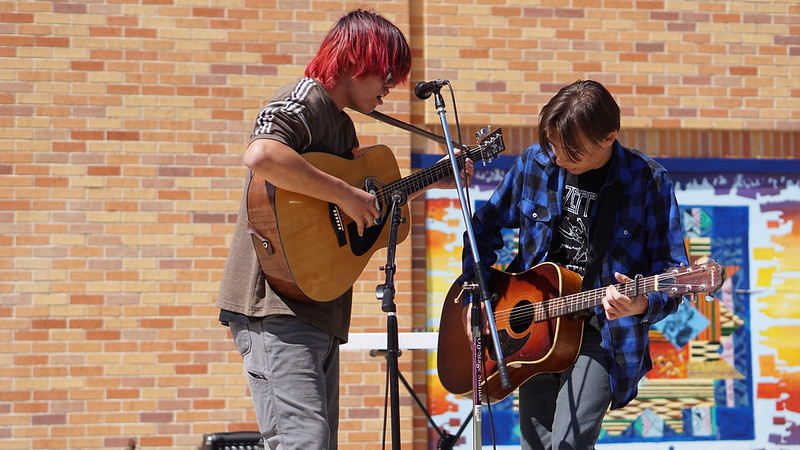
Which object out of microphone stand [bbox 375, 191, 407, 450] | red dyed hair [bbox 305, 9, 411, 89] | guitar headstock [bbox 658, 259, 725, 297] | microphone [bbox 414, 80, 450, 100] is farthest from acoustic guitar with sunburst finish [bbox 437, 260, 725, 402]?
red dyed hair [bbox 305, 9, 411, 89]

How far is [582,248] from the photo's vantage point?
3.44 m

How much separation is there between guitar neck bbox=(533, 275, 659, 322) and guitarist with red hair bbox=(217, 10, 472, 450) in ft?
2.22

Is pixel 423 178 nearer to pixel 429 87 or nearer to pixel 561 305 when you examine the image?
pixel 429 87

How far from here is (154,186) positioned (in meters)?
5.77

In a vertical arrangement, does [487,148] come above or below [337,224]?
above

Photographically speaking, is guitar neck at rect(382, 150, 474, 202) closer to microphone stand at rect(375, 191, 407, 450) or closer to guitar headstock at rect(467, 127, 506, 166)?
guitar headstock at rect(467, 127, 506, 166)

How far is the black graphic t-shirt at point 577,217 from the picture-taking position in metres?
3.42

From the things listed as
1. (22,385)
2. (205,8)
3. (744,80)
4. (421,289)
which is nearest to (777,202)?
(744,80)

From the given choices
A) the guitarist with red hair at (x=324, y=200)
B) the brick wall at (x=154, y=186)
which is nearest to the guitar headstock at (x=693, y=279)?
the guitarist with red hair at (x=324, y=200)

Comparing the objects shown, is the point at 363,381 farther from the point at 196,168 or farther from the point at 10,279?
the point at 10,279

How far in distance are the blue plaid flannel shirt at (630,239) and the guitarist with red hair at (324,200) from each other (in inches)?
24.7

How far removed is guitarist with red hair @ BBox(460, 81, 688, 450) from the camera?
10.7 ft

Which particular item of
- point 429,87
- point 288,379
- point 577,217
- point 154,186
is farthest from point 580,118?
point 154,186

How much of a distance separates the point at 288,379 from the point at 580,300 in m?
1.02
